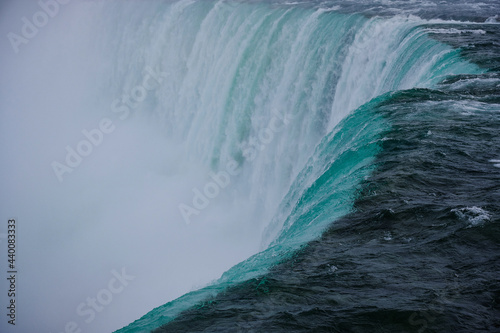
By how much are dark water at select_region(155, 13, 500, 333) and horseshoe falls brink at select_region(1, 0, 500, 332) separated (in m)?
0.02

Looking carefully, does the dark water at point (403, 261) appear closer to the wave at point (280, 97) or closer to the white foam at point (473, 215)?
the white foam at point (473, 215)

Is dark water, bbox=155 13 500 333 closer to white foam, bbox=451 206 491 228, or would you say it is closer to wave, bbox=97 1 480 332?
white foam, bbox=451 206 491 228

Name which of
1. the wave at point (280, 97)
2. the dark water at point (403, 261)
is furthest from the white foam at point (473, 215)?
the wave at point (280, 97)

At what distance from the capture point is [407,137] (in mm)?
6191

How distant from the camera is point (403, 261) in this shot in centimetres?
417

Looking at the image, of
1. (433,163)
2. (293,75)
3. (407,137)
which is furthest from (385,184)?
(293,75)

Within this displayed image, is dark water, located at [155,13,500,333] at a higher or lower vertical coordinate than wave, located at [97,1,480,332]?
lower

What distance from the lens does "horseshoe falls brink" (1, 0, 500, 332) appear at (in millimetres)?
4062

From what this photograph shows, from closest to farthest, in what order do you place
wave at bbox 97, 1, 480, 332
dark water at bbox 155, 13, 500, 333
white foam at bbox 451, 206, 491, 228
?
dark water at bbox 155, 13, 500, 333
white foam at bbox 451, 206, 491, 228
wave at bbox 97, 1, 480, 332

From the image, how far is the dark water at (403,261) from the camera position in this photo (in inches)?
142

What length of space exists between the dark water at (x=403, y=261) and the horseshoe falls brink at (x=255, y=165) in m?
0.02

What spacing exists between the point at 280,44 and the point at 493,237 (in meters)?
10.4

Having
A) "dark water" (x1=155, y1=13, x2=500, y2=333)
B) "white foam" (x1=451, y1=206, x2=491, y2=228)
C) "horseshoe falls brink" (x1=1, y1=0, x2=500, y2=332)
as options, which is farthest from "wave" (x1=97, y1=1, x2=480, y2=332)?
"white foam" (x1=451, y1=206, x2=491, y2=228)

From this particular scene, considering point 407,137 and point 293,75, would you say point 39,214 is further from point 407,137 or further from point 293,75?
point 407,137
